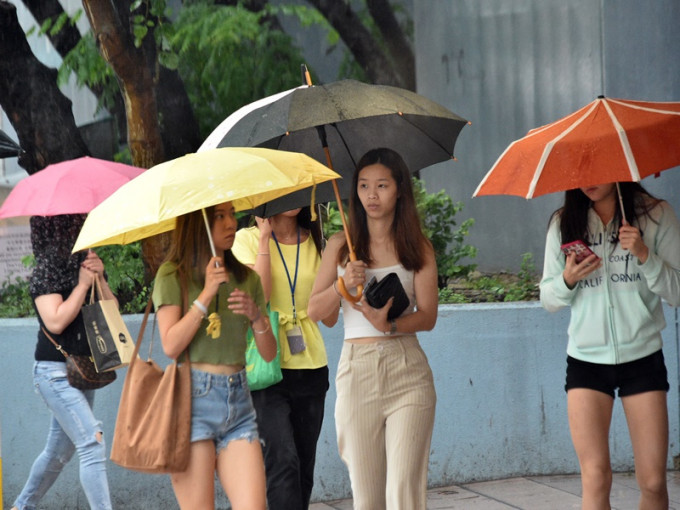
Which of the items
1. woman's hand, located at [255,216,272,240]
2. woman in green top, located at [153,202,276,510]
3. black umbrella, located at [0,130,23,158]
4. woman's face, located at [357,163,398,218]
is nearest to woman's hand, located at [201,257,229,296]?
woman in green top, located at [153,202,276,510]

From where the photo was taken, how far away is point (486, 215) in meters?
8.20

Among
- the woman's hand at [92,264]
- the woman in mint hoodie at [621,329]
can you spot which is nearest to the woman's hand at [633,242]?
the woman in mint hoodie at [621,329]

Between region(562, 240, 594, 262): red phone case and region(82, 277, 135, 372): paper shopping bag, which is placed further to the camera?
region(82, 277, 135, 372): paper shopping bag

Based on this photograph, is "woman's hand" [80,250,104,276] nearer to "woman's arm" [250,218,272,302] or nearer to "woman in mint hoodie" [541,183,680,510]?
"woman's arm" [250,218,272,302]

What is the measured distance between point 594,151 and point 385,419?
1509 mm

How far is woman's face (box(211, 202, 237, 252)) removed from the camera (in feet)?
13.8

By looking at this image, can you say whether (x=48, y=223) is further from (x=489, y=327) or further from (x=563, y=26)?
(x=563, y=26)

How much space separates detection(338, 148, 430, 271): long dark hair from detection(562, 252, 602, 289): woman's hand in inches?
25.8

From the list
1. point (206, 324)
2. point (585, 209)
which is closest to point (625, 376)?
point (585, 209)

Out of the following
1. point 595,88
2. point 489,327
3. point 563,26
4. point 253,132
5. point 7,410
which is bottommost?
point 7,410

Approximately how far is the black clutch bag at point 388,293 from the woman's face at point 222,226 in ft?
2.09

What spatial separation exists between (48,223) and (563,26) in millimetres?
4339

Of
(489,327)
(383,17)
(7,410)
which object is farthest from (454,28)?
(7,410)

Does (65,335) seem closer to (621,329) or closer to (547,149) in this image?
(547,149)
